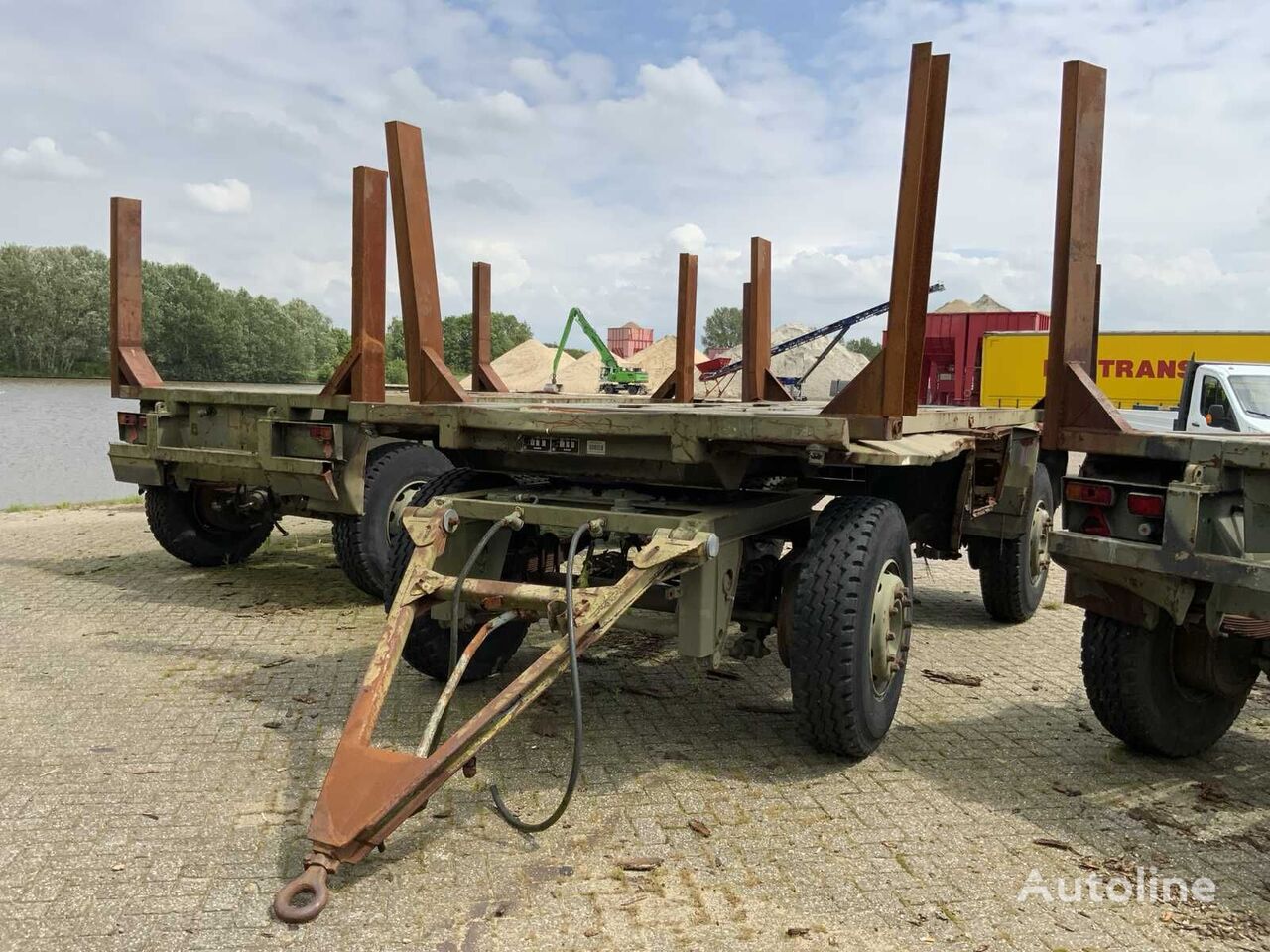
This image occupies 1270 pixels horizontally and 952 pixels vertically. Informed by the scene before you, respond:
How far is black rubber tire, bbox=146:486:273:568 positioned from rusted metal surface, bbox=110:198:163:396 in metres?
0.89

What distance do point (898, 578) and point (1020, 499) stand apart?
9.23ft

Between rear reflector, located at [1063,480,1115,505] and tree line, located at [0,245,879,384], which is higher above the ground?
tree line, located at [0,245,879,384]

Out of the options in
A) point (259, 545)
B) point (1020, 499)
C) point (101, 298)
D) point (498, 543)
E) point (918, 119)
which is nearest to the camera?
point (918, 119)

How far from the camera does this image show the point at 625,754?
14.4 feet

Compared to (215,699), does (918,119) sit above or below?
above

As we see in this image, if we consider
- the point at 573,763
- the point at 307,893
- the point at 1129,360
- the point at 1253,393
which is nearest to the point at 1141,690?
the point at 573,763

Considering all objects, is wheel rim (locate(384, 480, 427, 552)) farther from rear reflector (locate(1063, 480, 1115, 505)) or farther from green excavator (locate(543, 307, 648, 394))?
green excavator (locate(543, 307, 648, 394))

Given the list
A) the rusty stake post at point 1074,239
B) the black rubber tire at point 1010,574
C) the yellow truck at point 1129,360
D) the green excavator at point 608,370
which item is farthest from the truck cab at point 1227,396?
the green excavator at point 608,370

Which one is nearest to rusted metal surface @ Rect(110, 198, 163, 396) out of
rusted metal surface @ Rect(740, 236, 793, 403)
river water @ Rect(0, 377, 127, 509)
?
rusted metal surface @ Rect(740, 236, 793, 403)

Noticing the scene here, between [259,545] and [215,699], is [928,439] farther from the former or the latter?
[259,545]

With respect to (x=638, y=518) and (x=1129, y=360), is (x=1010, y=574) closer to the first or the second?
(x=638, y=518)

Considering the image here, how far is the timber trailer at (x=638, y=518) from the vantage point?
11.7 ft

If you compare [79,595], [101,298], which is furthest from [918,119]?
[101,298]

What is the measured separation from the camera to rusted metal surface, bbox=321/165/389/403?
252 inches
